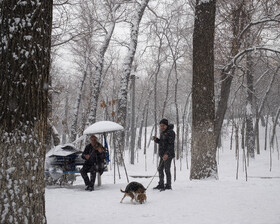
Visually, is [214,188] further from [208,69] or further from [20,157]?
[20,157]

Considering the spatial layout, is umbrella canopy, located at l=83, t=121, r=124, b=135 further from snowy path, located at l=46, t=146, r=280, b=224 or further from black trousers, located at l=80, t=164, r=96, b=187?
snowy path, located at l=46, t=146, r=280, b=224

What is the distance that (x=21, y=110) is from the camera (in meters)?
3.18

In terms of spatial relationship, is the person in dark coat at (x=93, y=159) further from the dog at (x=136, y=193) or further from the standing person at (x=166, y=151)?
the dog at (x=136, y=193)

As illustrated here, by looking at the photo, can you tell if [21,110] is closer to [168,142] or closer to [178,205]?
[178,205]

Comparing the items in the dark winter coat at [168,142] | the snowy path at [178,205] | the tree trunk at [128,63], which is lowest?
the snowy path at [178,205]

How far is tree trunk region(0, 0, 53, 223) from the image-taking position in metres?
3.14

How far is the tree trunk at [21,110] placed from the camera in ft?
10.3

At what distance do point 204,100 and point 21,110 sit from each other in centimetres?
536

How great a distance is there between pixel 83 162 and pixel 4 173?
4950 mm

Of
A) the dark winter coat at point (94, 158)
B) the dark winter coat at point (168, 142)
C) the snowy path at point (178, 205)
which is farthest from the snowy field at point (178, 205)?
the dark winter coat at point (168, 142)

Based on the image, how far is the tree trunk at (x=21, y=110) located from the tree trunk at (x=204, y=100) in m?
5.02

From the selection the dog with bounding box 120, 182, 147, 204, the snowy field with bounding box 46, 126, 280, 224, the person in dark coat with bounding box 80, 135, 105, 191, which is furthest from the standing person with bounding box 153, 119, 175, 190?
the person in dark coat with bounding box 80, 135, 105, 191

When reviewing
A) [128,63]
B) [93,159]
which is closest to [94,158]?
[93,159]

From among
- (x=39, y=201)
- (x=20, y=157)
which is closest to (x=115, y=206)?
(x=39, y=201)
